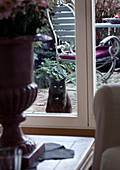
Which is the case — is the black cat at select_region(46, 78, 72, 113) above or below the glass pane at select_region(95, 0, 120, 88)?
below

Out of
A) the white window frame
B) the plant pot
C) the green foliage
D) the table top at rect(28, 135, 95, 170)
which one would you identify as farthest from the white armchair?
the green foliage

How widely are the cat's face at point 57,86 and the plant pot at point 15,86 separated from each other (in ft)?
4.24

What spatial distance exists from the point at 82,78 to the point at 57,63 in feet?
0.94

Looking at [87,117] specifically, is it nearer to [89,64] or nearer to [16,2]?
[89,64]

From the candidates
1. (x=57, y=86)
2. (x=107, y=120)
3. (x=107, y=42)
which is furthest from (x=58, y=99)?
(x=107, y=120)

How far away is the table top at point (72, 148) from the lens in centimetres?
205

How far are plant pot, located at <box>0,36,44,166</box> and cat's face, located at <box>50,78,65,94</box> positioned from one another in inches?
50.8

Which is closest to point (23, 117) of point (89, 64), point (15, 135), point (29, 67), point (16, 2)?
point (15, 135)

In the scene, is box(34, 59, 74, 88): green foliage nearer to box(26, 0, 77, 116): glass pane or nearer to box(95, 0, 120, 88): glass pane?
box(26, 0, 77, 116): glass pane

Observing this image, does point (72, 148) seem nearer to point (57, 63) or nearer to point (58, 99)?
point (58, 99)

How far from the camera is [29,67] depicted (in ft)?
6.74

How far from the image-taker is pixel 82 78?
3326mm

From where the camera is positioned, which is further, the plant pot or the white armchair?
the white armchair

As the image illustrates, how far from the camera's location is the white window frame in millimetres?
3225
